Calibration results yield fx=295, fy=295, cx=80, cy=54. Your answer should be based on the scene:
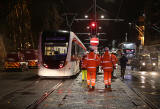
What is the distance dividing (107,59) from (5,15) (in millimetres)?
34730

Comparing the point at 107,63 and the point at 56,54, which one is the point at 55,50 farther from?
the point at 107,63

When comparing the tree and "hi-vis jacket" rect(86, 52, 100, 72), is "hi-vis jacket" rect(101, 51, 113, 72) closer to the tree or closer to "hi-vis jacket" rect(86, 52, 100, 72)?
"hi-vis jacket" rect(86, 52, 100, 72)

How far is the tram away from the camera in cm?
1816

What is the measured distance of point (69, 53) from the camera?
18609 millimetres

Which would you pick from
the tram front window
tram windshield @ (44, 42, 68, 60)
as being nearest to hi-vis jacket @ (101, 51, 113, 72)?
the tram front window

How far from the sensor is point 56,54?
60.8 feet

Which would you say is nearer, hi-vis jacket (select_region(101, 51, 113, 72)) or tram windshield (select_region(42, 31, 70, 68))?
hi-vis jacket (select_region(101, 51, 113, 72))

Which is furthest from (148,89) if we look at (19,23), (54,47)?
(19,23)

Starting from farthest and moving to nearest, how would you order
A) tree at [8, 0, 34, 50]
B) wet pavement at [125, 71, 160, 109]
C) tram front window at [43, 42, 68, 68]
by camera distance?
1. tree at [8, 0, 34, 50]
2. tram front window at [43, 42, 68, 68]
3. wet pavement at [125, 71, 160, 109]

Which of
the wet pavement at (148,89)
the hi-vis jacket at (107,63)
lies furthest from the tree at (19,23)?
the hi-vis jacket at (107,63)

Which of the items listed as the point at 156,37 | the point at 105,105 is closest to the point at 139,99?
the point at 105,105

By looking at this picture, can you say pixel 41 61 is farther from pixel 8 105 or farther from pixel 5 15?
pixel 5 15

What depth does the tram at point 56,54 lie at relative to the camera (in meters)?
18.2

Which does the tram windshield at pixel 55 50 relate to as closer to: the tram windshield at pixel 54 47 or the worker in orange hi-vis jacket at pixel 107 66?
the tram windshield at pixel 54 47
